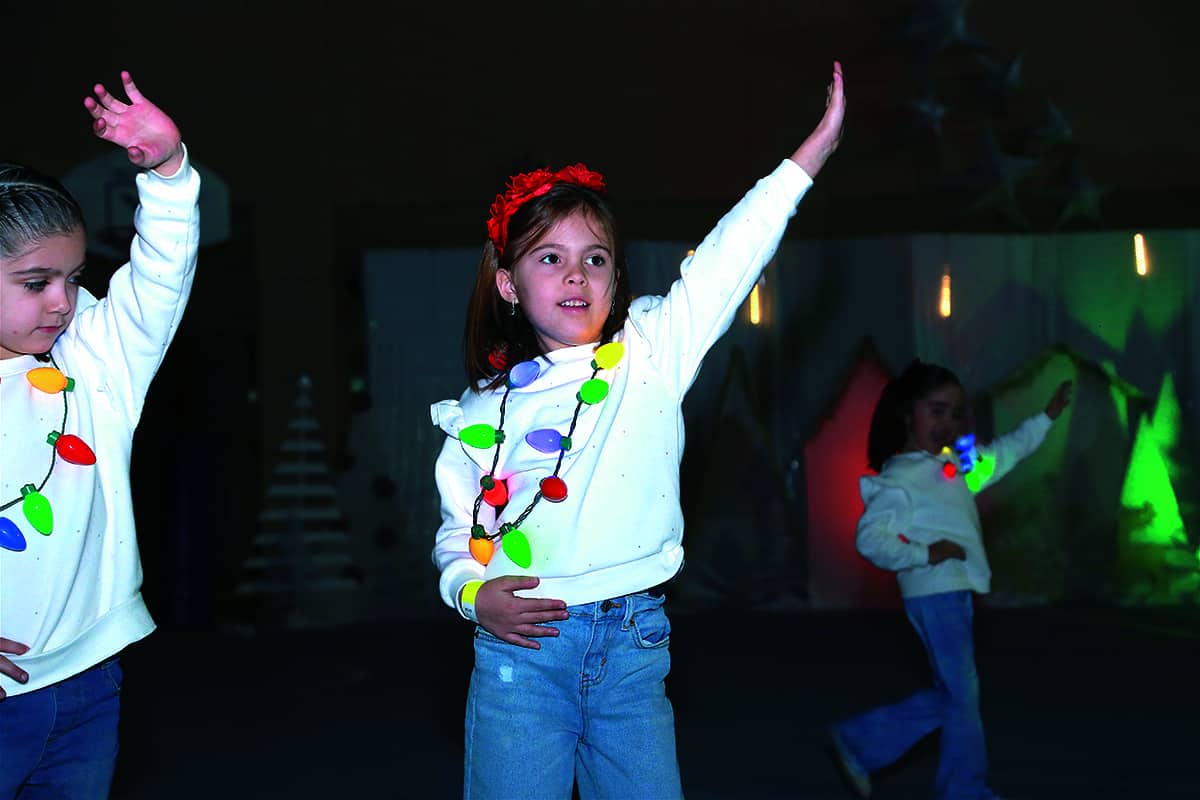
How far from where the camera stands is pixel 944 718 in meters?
3.72

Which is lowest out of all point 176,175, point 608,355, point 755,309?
point 608,355

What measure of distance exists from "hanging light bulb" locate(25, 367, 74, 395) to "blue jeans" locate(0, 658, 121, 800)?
1.46 ft

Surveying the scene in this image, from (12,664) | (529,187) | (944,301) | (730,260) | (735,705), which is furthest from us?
(944,301)

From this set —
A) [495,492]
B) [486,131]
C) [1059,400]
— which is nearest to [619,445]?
[495,492]

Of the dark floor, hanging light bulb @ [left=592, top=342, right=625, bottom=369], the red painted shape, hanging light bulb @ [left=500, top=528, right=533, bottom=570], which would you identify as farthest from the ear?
the red painted shape

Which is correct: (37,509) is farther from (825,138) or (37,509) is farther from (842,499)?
(842,499)

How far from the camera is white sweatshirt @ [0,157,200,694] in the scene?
6.89ft

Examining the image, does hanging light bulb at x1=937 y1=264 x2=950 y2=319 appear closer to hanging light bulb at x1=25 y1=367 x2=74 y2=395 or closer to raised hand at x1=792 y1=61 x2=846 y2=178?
raised hand at x1=792 y1=61 x2=846 y2=178

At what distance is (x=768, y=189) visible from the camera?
7.32 feet

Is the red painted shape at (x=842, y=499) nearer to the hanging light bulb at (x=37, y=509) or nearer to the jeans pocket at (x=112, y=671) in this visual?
the jeans pocket at (x=112, y=671)

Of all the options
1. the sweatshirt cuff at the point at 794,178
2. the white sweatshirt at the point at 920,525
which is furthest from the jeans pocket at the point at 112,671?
the white sweatshirt at the point at 920,525

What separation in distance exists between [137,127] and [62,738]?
37.5 inches

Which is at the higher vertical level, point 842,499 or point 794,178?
point 794,178

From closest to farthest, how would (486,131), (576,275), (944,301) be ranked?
(576,275), (944,301), (486,131)
